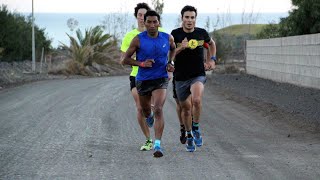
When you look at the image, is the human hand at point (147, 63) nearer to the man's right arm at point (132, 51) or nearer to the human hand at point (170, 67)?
the man's right arm at point (132, 51)

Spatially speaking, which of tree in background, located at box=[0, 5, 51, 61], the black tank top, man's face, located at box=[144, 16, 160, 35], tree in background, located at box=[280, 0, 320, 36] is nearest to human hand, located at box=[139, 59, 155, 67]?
man's face, located at box=[144, 16, 160, 35]

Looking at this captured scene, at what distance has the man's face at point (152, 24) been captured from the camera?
8812 mm

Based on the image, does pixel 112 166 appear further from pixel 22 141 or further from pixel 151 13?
pixel 22 141

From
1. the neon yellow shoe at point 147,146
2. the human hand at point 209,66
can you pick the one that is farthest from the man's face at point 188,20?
the neon yellow shoe at point 147,146

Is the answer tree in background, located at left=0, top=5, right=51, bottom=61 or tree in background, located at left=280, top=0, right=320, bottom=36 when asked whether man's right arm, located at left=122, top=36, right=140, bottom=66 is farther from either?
tree in background, located at left=0, top=5, right=51, bottom=61

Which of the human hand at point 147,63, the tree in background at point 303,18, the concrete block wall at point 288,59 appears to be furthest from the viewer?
the tree in background at point 303,18

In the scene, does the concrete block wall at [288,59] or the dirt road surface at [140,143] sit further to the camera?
the concrete block wall at [288,59]

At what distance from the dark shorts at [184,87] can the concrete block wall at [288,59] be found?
36.5ft

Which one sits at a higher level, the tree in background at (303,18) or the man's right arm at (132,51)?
the tree in background at (303,18)

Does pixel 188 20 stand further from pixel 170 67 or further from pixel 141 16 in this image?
pixel 170 67

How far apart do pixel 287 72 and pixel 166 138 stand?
14.3 metres

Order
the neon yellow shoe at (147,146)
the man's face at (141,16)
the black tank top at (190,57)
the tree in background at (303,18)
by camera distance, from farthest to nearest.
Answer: the tree in background at (303,18) → the man's face at (141,16) → the black tank top at (190,57) → the neon yellow shoe at (147,146)

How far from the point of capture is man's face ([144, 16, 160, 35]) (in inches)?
347

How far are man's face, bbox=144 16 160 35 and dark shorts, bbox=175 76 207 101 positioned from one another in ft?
3.49
